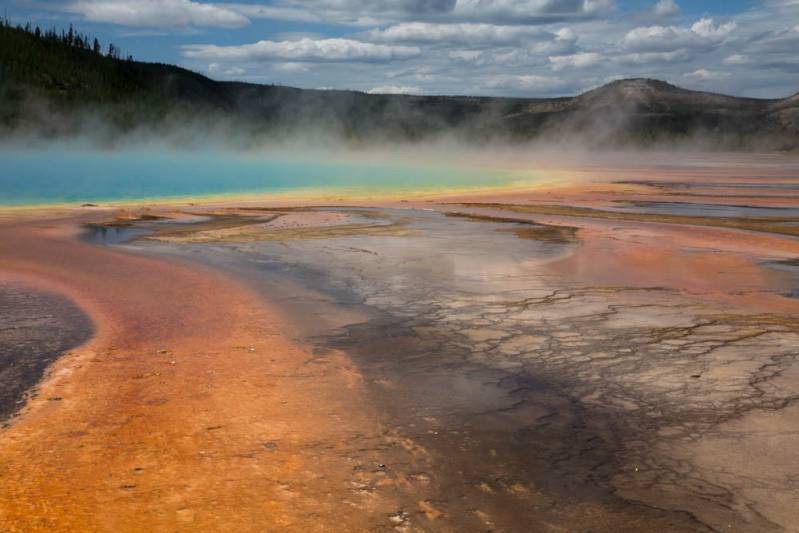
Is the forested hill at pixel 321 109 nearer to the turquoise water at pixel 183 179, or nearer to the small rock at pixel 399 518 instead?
the turquoise water at pixel 183 179

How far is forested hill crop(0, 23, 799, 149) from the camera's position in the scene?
4991 centimetres

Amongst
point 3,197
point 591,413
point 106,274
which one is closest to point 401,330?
point 591,413

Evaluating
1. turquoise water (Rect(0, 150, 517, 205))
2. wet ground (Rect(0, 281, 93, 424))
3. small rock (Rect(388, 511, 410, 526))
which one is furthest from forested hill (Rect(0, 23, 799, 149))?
small rock (Rect(388, 511, 410, 526))

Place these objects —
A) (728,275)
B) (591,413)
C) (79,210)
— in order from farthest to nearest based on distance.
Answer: (79,210), (728,275), (591,413)

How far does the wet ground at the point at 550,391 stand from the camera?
3076mm

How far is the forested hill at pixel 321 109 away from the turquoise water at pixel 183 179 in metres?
16.7

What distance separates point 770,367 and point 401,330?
2.34 m

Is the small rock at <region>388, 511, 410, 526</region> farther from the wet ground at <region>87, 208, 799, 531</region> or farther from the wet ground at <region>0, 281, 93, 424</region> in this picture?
the wet ground at <region>0, 281, 93, 424</region>

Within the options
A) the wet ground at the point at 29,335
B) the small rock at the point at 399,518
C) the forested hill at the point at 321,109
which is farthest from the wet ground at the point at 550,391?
the forested hill at the point at 321,109

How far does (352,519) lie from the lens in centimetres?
293

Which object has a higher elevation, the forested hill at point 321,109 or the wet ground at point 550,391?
the forested hill at point 321,109

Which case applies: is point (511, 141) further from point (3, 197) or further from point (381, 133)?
point (3, 197)

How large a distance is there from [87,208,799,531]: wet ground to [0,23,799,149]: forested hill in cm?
4286

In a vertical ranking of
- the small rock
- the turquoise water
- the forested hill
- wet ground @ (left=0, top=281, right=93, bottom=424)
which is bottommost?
the small rock
